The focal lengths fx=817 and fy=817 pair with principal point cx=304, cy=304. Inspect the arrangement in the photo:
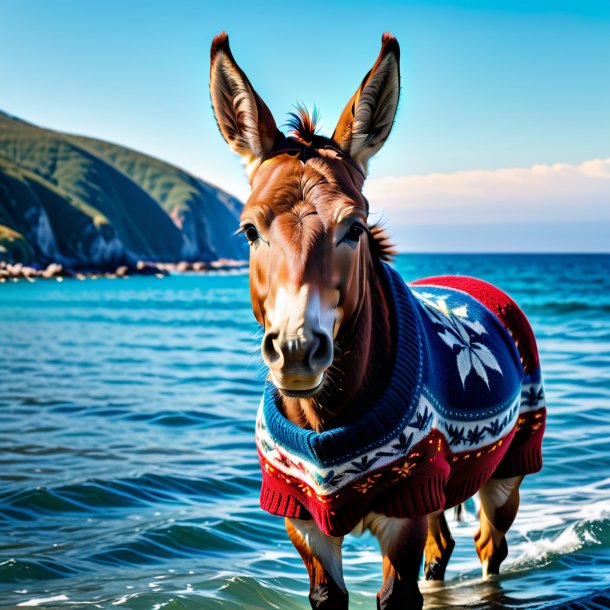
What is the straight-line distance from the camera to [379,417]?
321 centimetres

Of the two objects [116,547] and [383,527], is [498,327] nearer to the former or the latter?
[383,527]

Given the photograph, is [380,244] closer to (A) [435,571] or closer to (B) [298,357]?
(B) [298,357]

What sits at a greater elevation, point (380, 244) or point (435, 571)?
point (380, 244)

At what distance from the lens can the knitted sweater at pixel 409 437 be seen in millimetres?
3211

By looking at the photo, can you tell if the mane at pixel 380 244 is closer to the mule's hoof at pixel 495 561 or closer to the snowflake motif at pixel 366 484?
the snowflake motif at pixel 366 484

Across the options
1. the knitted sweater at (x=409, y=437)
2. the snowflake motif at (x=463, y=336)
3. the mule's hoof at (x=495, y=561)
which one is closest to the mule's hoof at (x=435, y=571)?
the mule's hoof at (x=495, y=561)

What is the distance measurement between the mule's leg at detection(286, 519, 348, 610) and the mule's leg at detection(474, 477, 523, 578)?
1.70 m

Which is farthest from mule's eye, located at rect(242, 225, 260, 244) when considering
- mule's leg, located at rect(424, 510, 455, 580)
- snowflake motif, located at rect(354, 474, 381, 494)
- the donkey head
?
mule's leg, located at rect(424, 510, 455, 580)

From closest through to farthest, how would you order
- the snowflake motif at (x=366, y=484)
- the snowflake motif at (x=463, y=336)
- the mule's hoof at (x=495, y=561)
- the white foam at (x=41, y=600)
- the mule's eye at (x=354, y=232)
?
the mule's eye at (x=354, y=232), the snowflake motif at (x=366, y=484), the snowflake motif at (x=463, y=336), the white foam at (x=41, y=600), the mule's hoof at (x=495, y=561)

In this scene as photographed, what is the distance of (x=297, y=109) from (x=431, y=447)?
1.51 metres

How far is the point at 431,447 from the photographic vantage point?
3371 millimetres

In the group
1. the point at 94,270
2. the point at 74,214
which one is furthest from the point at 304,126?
the point at 74,214

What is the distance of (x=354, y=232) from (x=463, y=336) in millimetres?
1286

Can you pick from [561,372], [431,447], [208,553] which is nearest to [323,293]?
[431,447]
